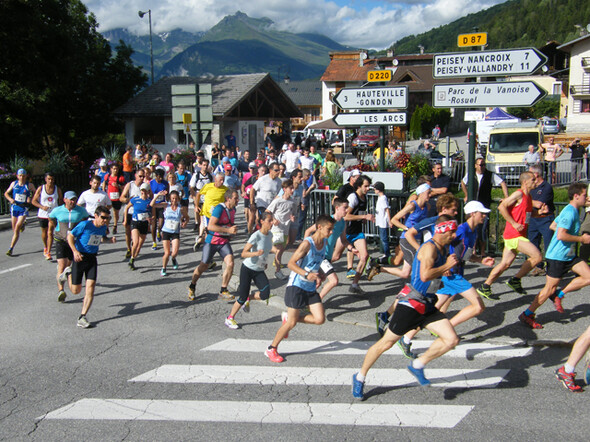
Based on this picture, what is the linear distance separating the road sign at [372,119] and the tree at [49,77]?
630 inches

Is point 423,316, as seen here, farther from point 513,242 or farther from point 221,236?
point 221,236

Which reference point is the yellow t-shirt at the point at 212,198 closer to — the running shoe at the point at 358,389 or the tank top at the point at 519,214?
the tank top at the point at 519,214

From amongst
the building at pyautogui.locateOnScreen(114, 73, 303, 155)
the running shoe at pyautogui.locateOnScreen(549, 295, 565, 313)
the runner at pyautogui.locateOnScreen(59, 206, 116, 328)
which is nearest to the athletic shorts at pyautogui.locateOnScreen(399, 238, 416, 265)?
the running shoe at pyautogui.locateOnScreen(549, 295, 565, 313)

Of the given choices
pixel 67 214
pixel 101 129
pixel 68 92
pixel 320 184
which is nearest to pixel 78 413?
pixel 67 214

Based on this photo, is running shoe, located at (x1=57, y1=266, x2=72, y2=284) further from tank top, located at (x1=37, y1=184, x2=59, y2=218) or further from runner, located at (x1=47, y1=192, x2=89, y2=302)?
tank top, located at (x1=37, y1=184, x2=59, y2=218)

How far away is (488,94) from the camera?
9078mm

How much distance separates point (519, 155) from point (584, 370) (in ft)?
55.1

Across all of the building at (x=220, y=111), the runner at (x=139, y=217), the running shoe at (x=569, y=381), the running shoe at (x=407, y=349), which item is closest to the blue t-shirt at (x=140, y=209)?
the runner at (x=139, y=217)

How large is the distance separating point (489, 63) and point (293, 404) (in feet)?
20.5

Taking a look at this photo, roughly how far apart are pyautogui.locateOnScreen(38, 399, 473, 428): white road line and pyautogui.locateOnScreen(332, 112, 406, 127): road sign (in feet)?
20.1

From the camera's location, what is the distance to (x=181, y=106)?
53.7 feet

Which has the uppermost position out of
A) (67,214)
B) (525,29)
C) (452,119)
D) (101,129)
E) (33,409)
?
(525,29)

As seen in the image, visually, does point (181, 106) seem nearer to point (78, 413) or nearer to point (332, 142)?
point (78, 413)

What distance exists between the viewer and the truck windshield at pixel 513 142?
22.0 meters
